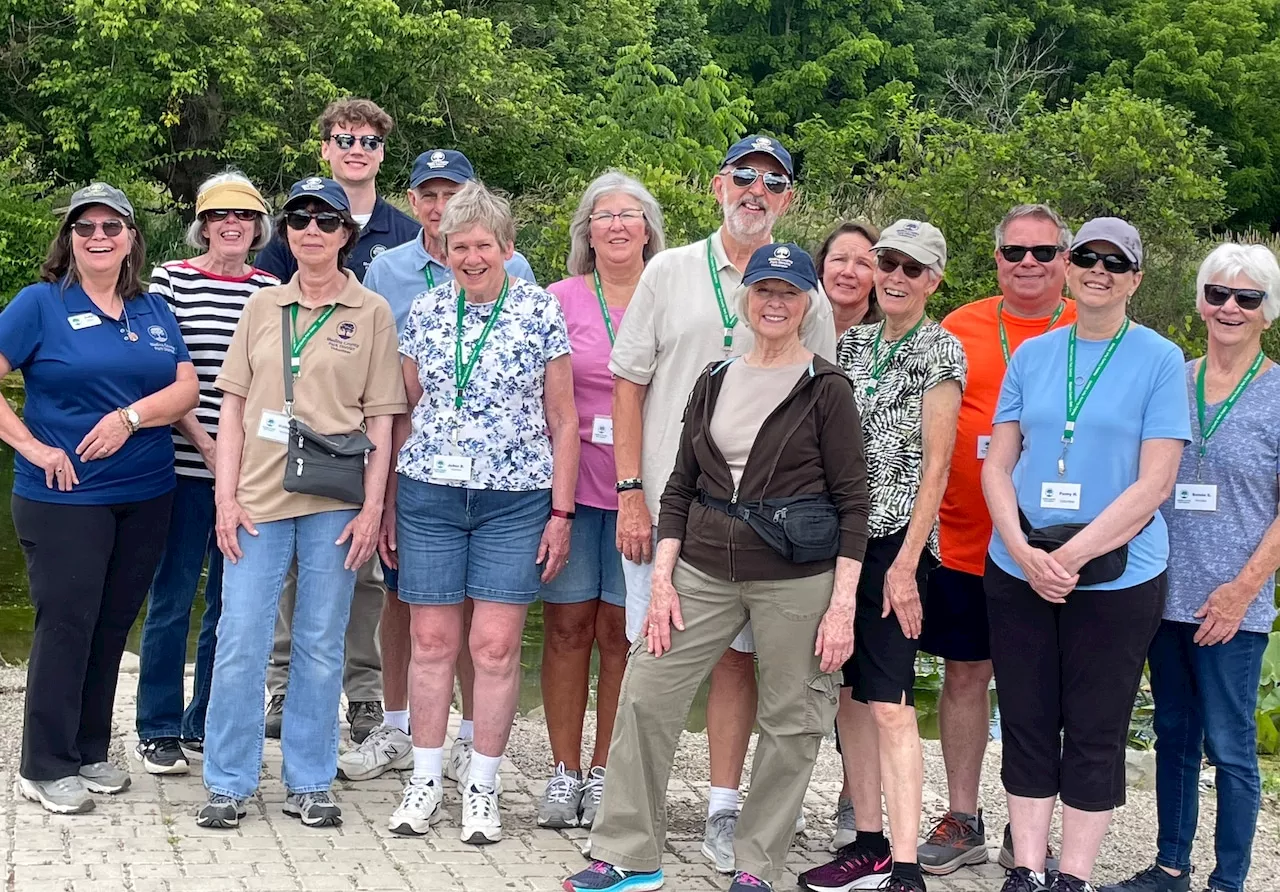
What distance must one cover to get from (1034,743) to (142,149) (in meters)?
23.7

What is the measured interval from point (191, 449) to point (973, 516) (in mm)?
2933

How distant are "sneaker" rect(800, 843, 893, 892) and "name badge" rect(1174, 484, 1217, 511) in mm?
1518

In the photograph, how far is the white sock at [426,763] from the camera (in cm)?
507

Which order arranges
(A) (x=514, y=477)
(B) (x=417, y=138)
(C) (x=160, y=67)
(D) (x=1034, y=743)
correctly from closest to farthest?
(D) (x=1034, y=743)
(A) (x=514, y=477)
(C) (x=160, y=67)
(B) (x=417, y=138)

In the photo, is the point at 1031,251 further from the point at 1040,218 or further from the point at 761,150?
the point at 761,150

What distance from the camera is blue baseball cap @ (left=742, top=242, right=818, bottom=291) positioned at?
442cm

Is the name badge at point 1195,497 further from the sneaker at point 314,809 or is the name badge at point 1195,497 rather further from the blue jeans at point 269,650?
the sneaker at point 314,809

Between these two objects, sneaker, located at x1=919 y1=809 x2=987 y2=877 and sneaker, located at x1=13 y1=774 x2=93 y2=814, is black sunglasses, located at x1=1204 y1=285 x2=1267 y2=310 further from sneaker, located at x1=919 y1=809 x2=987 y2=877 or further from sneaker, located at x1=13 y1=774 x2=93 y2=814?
sneaker, located at x1=13 y1=774 x2=93 y2=814

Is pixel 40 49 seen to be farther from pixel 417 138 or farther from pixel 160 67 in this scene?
pixel 417 138

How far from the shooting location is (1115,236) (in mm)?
4453

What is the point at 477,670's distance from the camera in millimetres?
5062

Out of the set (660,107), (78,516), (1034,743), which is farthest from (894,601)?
(660,107)

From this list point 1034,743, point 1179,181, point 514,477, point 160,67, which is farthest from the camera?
point 160,67

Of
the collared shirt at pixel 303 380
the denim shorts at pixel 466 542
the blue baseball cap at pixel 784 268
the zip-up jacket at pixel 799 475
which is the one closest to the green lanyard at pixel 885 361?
the zip-up jacket at pixel 799 475
